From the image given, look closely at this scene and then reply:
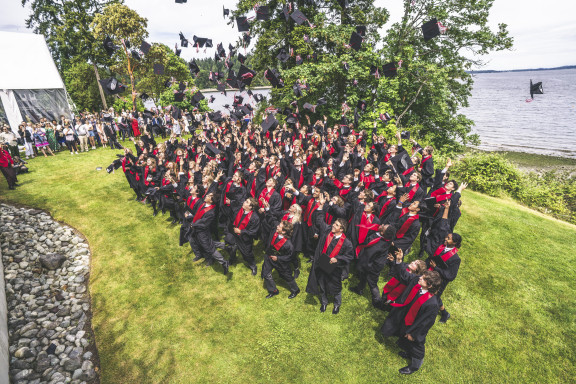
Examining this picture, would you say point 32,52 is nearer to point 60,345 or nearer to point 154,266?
point 154,266

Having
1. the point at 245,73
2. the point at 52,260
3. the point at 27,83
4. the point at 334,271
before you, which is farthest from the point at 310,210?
the point at 27,83

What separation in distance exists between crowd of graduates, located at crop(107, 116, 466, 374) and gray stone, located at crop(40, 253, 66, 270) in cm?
265

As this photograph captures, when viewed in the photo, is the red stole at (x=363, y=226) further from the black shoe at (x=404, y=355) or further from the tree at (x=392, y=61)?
the tree at (x=392, y=61)

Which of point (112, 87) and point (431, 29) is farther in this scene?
point (431, 29)

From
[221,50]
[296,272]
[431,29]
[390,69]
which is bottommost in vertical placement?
[296,272]

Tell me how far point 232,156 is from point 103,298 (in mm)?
6098

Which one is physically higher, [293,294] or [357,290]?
[293,294]

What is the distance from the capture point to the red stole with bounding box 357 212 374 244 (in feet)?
17.1

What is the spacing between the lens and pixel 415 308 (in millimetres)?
3848

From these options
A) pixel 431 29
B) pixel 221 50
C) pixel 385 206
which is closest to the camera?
pixel 385 206

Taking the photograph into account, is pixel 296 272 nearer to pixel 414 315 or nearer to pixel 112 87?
pixel 414 315

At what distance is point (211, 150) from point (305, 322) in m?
6.79

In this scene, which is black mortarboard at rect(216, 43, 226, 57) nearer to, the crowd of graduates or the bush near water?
the crowd of graduates

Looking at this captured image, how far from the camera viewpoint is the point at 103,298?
18.4 feet
